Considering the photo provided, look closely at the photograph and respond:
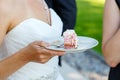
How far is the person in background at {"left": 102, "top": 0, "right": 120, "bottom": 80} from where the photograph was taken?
269 centimetres

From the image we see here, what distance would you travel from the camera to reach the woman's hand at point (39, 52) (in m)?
2.68

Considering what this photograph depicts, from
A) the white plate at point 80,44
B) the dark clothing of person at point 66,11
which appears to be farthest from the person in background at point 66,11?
the white plate at point 80,44

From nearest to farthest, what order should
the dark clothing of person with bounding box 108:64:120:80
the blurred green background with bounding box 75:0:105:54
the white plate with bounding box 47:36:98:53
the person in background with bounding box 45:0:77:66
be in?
the white plate with bounding box 47:36:98:53
the dark clothing of person with bounding box 108:64:120:80
the person in background with bounding box 45:0:77:66
the blurred green background with bounding box 75:0:105:54

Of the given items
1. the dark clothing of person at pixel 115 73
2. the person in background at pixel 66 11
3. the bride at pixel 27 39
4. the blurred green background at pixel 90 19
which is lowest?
the blurred green background at pixel 90 19

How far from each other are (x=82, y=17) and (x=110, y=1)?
8670 mm

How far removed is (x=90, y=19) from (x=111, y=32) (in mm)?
8350

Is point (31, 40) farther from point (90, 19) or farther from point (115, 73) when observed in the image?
point (90, 19)

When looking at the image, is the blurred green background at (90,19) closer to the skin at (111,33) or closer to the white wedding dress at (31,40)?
the white wedding dress at (31,40)

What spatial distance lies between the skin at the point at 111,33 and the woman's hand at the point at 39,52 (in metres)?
0.28

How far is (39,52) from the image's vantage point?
271 centimetres

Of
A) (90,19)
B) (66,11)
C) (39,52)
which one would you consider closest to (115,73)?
(39,52)

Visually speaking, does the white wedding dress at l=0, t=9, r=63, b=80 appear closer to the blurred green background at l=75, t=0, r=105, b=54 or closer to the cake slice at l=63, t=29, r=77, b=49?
the cake slice at l=63, t=29, r=77, b=49

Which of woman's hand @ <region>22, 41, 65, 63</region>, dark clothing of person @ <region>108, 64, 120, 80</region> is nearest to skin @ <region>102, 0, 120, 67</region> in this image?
dark clothing of person @ <region>108, 64, 120, 80</region>

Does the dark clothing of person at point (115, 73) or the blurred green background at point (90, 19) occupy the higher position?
the dark clothing of person at point (115, 73)
